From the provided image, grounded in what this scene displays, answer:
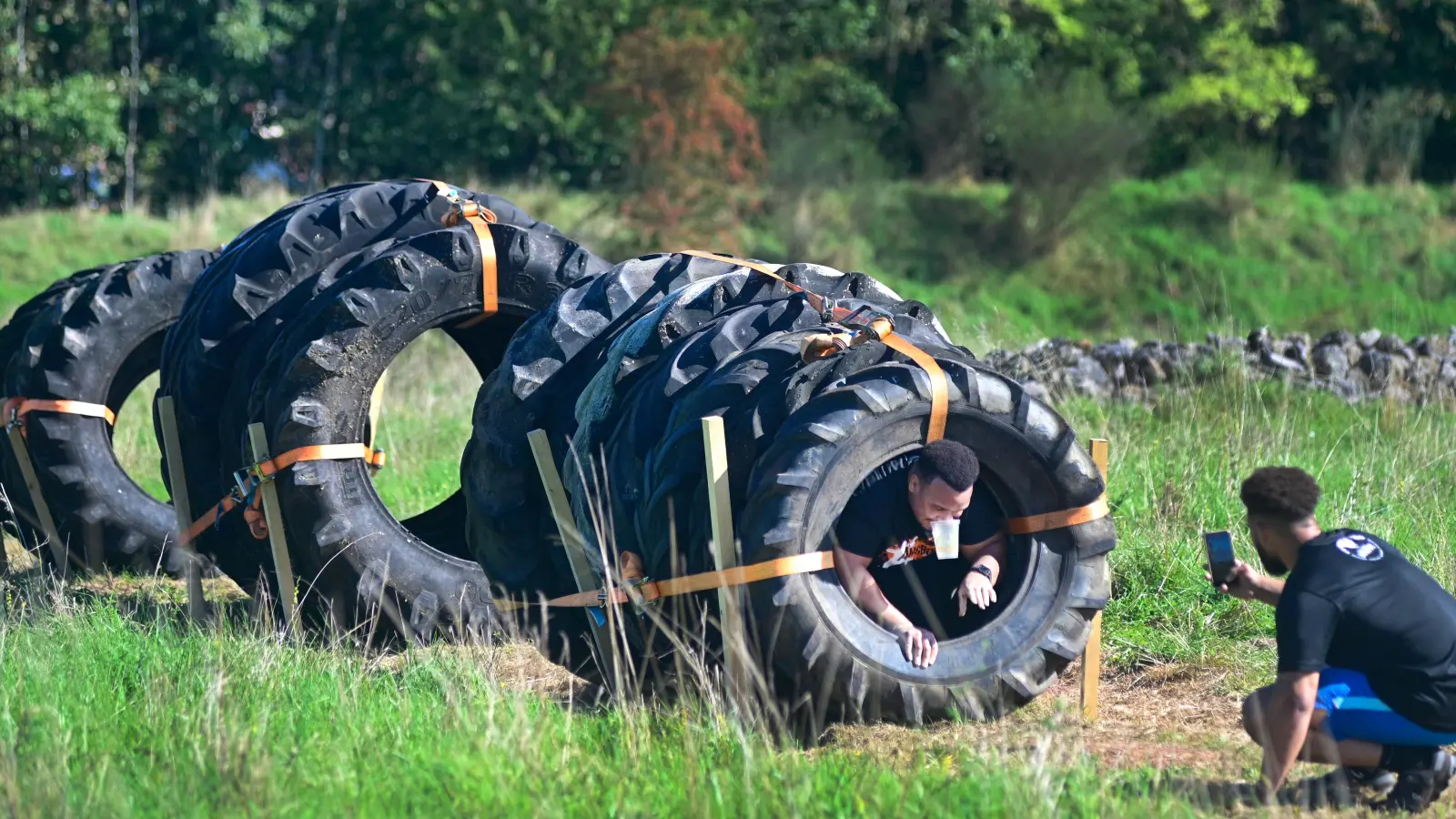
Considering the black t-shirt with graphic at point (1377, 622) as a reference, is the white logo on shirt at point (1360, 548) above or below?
above

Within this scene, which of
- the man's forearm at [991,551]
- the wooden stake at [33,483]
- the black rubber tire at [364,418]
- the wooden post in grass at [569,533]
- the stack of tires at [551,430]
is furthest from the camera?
the wooden stake at [33,483]

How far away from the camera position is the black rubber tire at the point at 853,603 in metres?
5.51

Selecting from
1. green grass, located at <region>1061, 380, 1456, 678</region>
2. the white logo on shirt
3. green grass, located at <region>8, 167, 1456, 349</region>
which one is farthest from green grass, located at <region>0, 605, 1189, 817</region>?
green grass, located at <region>8, 167, 1456, 349</region>

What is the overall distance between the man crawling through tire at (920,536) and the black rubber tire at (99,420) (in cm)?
579

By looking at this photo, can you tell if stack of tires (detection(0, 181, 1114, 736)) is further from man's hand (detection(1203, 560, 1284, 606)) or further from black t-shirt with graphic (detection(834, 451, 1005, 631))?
man's hand (detection(1203, 560, 1284, 606))

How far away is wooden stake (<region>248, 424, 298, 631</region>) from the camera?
8.09 metres

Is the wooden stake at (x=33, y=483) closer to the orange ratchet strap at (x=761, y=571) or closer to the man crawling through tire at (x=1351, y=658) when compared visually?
the orange ratchet strap at (x=761, y=571)

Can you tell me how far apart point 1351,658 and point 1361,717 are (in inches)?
8.0

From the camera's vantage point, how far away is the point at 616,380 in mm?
6738

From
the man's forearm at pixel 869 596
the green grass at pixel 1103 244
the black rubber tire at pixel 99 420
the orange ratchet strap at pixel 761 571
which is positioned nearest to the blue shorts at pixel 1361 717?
the orange ratchet strap at pixel 761 571

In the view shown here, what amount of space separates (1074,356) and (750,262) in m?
8.00

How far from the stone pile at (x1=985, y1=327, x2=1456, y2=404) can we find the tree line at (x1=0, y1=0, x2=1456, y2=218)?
16440mm

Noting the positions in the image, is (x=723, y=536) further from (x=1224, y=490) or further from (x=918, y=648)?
(x=1224, y=490)

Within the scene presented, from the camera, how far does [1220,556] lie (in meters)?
5.33
